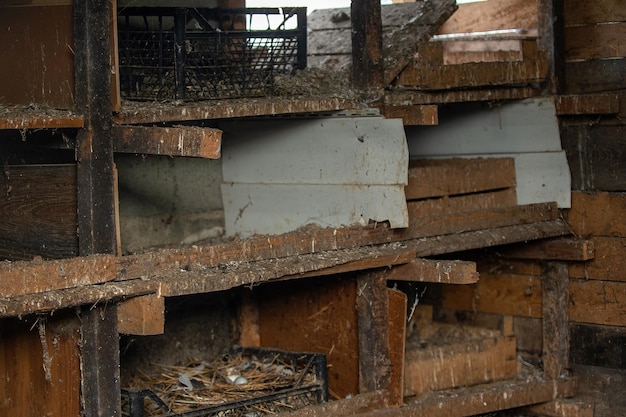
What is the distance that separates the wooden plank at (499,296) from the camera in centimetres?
650

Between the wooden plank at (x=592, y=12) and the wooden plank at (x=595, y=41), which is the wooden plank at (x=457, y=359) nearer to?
the wooden plank at (x=595, y=41)

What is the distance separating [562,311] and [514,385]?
1.69 feet

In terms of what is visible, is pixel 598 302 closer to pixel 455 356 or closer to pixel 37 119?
pixel 455 356

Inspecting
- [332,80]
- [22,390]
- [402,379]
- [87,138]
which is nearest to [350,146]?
[332,80]

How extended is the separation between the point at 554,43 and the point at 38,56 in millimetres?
2953

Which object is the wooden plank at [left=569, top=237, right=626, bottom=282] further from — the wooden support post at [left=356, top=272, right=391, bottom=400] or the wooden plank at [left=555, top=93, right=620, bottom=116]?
the wooden support post at [left=356, top=272, right=391, bottom=400]

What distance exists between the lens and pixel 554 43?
618 cm

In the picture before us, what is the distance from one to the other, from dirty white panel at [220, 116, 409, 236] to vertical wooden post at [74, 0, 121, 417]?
4.66 feet

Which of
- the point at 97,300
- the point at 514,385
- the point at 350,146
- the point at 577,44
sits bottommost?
the point at 514,385

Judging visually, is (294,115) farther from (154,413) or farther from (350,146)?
(154,413)

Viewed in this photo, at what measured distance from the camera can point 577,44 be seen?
6.19 metres

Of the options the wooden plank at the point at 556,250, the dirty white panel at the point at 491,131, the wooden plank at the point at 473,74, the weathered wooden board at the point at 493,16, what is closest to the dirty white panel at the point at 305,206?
the wooden plank at the point at 473,74

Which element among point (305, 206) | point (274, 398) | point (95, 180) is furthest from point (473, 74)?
point (95, 180)

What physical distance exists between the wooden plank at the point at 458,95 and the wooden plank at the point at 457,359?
1.37 meters
